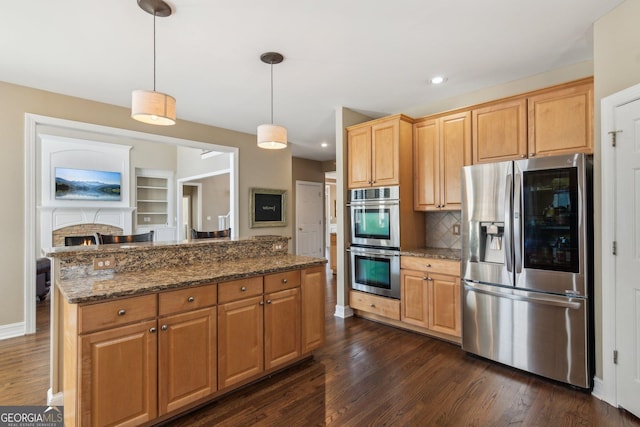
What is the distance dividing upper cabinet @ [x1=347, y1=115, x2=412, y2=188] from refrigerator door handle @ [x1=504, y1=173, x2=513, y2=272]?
3.71 ft

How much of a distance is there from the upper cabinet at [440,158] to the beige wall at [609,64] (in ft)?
3.59

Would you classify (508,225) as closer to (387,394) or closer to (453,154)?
(453,154)

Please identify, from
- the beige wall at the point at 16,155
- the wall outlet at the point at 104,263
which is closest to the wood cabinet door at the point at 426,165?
the wall outlet at the point at 104,263

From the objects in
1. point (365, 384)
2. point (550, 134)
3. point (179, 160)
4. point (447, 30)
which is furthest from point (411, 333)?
point (179, 160)

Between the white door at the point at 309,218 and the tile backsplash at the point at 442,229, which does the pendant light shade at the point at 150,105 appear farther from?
the white door at the point at 309,218

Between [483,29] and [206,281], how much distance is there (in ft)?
8.91

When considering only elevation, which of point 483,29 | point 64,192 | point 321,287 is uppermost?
point 483,29

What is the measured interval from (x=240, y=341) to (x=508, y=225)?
7.69 feet

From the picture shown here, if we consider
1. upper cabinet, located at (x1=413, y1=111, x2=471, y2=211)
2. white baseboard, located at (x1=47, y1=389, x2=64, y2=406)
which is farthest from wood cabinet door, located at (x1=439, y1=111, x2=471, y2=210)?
Result: white baseboard, located at (x1=47, y1=389, x2=64, y2=406)

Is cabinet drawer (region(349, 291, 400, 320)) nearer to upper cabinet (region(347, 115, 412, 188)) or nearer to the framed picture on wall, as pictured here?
upper cabinet (region(347, 115, 412, 188))

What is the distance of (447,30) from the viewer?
2.35 m

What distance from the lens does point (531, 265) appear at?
2.52m

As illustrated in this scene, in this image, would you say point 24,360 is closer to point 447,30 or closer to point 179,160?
point 447,30

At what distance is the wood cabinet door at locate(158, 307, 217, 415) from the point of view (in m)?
1.88
